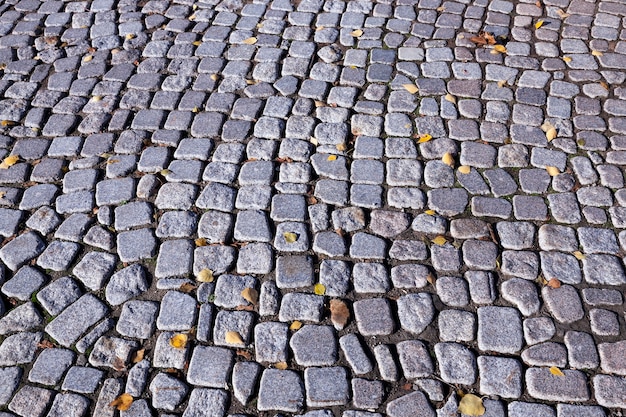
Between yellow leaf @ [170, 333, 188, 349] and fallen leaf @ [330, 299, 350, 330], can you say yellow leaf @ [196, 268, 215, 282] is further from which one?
fallen leaf @ [330, 299, 350, 330]

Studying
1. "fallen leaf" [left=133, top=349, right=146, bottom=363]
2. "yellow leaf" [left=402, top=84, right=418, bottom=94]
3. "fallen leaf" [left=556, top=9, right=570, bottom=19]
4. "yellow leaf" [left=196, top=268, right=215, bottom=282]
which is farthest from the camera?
"fallen leaf" [left=556, top=9, right=570, bottom=19]

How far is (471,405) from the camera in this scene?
9.64 feet

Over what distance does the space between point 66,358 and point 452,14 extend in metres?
4.02

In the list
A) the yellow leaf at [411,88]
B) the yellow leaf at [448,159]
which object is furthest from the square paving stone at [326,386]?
the yellow leaf at [411,88]

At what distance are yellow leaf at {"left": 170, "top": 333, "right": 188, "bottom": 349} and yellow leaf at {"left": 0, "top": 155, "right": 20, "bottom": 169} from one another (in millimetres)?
1856

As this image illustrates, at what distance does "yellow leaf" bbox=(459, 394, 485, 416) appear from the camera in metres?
2.91

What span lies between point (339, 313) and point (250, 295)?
46 centimetres

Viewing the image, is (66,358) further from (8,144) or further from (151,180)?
(8,144)

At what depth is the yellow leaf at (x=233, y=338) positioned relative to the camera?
3197 mm

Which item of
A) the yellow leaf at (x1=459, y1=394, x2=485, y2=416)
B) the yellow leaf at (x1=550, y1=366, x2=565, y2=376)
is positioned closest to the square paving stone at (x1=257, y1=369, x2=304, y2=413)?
the yellow leaf at (x1=459, y1=394, x2=485, y2=416)

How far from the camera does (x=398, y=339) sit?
10.5 ft

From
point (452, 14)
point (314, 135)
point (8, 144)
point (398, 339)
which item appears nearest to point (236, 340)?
point (398, 339)

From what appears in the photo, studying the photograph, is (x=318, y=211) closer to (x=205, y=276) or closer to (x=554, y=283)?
(x=205, y=276)

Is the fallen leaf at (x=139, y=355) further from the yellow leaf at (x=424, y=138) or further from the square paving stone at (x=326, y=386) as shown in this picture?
the yellow leaf at (x=424, y=138)
